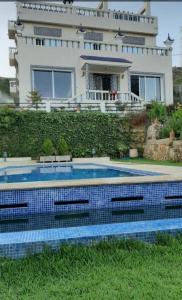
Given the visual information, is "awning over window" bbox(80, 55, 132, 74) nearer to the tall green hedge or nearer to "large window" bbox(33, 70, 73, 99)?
"large window" bbox(33, 70, 73, 99)

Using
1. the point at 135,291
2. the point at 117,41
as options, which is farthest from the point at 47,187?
the point at 117,41

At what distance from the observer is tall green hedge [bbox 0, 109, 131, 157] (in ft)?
54.7

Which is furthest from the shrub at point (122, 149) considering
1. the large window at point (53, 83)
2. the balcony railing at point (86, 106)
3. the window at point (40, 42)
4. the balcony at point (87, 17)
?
the balcony at point (87, 17)

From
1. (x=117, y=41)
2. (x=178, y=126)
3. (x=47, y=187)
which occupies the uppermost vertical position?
(x=117, y=41)

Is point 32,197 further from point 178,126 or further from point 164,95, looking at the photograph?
point 164,95

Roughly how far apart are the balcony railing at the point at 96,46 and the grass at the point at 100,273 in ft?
66.1

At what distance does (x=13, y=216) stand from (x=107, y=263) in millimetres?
3248

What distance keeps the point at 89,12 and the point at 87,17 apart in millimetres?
628

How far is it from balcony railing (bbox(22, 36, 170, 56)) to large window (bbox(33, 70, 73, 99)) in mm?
1903

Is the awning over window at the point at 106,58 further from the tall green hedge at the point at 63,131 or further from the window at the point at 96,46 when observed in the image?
the tall green hedge at the point at 63,131

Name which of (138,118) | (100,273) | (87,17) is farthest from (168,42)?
(100,273)

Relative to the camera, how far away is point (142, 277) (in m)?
3.05

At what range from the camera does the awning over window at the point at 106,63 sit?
22391mm

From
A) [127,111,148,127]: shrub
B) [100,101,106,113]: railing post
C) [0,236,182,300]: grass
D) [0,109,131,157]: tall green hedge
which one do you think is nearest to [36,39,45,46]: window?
[100,101,106,113]: railing post
